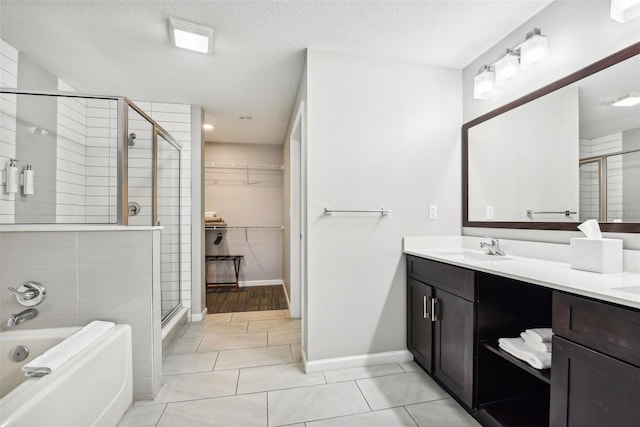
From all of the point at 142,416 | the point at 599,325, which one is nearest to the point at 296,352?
the point at 142,416

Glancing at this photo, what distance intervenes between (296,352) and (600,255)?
6.88ft

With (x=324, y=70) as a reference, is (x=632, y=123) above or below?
below

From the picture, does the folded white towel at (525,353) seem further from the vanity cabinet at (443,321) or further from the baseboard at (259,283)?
the baseboard at (259,283)

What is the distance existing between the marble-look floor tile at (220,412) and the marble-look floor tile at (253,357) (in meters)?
Answer: 0.41

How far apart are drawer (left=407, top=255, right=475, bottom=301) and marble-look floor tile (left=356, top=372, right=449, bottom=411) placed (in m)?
0.67

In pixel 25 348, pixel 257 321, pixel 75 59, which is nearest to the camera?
pixel 25 348

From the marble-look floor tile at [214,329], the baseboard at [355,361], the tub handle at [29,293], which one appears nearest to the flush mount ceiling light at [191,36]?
the tub handle at [29,293]

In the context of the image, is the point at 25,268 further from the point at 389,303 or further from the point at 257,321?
the point at 389,303

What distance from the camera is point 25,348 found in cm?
152

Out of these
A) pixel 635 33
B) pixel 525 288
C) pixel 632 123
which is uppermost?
pixel 635 33

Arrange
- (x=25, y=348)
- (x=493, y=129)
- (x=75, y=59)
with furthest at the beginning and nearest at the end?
1. (x=75, y=59)
2. (x=493, y=129)
3. (x=25, y=348)

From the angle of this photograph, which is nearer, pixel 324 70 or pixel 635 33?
pixel 635 33

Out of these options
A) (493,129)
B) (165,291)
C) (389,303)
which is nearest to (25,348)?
(165,291)

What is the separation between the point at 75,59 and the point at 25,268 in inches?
66.3
